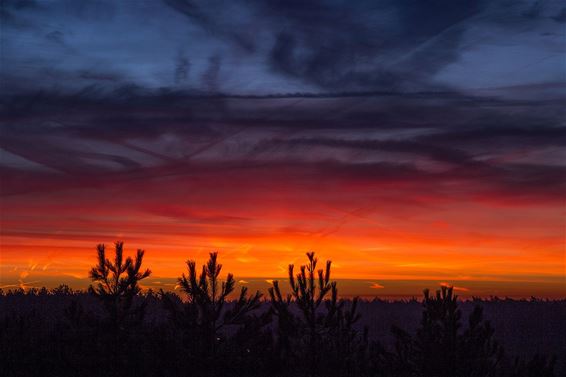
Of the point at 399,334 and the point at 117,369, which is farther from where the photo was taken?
the point at 117,369

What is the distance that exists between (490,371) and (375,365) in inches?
161

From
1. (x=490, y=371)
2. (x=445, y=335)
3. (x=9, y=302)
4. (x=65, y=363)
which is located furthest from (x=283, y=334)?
(x=9, y=302)

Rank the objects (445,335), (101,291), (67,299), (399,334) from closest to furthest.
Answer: (445,335), (399,334), (101,291), (67,299)

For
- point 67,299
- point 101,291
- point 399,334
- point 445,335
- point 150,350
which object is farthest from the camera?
point 67,299

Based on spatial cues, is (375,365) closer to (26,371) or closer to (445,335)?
(445,335)

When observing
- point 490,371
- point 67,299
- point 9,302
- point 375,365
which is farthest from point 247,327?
point 9,302

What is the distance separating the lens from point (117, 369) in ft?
71.2

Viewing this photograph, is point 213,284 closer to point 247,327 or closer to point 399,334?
point 247,327

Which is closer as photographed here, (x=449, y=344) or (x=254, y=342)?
(x=449, y=344)

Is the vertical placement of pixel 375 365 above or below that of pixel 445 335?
below

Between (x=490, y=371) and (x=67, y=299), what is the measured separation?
55.4 metres

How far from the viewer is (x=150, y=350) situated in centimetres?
2309

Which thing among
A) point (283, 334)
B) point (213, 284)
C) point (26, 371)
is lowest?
point (26, 371)

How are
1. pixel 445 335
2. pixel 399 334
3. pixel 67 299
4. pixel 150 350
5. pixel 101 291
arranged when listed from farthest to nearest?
pixel 67 299 → pixel 150 350 → pixel 101 291 → pixel 399 334 → pixel 445 335
